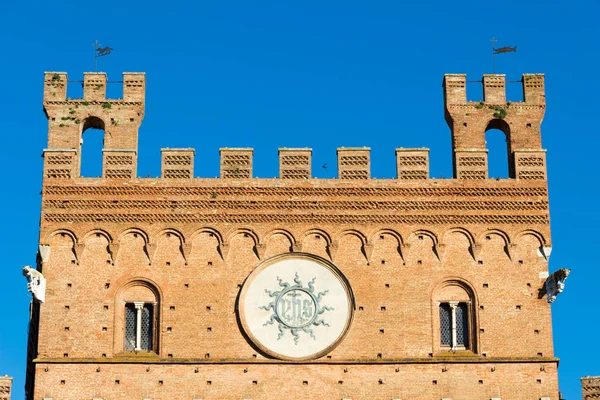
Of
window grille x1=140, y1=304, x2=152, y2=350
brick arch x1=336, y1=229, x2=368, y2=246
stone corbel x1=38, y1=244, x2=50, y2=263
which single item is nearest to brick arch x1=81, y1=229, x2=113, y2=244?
stone corbel x1=38, y1=244, x2=50, y2=263

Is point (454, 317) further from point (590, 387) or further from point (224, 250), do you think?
point (224, 250)

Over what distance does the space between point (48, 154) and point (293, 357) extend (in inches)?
311

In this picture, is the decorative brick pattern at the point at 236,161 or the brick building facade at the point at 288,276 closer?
the brick building facade at the point at 288,276

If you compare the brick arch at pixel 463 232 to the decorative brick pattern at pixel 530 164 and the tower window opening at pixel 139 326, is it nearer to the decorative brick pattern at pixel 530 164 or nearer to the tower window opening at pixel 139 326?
the decorative brick pattern at pixel 530 164

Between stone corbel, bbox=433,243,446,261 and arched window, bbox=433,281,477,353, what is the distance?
2.18ft

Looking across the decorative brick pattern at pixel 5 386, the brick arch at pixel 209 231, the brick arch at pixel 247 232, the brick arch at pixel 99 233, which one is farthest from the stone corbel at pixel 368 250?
the decorative brick pattern at pixel 5 386

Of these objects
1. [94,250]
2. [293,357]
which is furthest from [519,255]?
[94,250]

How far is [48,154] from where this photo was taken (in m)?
34.7

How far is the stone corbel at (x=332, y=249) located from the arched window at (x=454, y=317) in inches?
102

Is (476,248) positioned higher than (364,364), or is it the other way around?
(476,248)

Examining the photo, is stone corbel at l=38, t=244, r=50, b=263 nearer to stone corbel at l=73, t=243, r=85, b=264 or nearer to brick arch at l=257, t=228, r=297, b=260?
stone corbel at l=73, t=243, r=85, b=264

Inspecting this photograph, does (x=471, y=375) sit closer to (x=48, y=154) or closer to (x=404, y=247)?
(x=404, y=247)

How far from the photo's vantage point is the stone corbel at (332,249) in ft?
111

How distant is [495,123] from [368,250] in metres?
4.96
